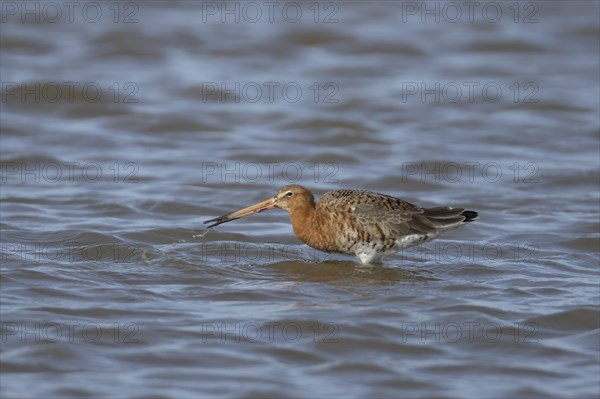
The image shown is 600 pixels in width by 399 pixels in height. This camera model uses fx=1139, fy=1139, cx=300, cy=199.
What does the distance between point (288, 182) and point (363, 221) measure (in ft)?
11.0

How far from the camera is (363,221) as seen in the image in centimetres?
1002

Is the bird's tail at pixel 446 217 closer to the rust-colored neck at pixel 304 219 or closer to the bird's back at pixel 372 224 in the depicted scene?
the bird's back at pixel 372 224

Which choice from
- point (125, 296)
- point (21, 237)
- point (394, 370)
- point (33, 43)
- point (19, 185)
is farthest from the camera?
point (33, 43)

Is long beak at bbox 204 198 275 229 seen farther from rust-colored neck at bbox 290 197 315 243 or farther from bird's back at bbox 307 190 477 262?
bird's back at bbox 307 190 477 262

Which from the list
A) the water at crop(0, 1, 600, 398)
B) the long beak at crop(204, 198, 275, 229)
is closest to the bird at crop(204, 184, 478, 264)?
the long beak at crop(204, 198, 275, 229)

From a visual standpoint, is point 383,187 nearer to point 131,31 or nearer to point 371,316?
point 371,316

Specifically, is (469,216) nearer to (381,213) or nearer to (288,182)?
(381,213)

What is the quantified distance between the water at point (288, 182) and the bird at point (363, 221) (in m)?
0.26

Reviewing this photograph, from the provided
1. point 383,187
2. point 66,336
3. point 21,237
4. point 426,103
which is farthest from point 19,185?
point 426,103

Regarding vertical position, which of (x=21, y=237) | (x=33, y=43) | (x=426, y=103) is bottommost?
(x=21, y=237)

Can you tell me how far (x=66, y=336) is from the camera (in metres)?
7.98

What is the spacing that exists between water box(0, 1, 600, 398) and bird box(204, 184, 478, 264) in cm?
26

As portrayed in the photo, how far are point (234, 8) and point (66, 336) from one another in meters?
14.0

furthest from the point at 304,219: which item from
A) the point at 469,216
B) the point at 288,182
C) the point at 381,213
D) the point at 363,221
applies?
the point at 288,182
